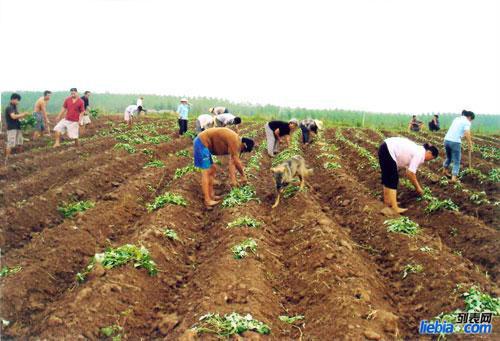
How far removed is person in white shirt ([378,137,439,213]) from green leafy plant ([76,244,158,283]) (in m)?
5.31

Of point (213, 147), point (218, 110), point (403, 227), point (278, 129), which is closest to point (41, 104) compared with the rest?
point (218, 110)

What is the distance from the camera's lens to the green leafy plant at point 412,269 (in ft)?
21.9

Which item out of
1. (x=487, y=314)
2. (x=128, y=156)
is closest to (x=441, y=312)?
(x=487, y=314)

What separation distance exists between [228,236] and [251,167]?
5441 mm

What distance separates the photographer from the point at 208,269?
6641 millimetres

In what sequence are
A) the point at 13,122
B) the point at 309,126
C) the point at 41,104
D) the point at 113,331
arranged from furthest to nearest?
the point at 309,126, the point at 41,104, the point at 13,122, the point at 113,331

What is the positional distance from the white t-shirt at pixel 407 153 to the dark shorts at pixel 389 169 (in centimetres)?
9

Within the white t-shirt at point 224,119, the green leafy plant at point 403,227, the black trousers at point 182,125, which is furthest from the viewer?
the black trousers at point 182,125

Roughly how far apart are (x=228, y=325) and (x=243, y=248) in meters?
2.12

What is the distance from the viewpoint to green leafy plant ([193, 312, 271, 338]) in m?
4.73

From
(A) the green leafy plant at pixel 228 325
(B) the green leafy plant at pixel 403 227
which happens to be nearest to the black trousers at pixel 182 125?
(B) the green leafy plant at pixel 403 227

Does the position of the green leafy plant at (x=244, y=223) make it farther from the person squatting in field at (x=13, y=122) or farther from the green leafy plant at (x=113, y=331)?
the person squatting in field at (x=13, y=122)

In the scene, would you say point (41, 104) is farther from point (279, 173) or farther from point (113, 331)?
point (113, 331)

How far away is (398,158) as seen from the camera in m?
9.57
